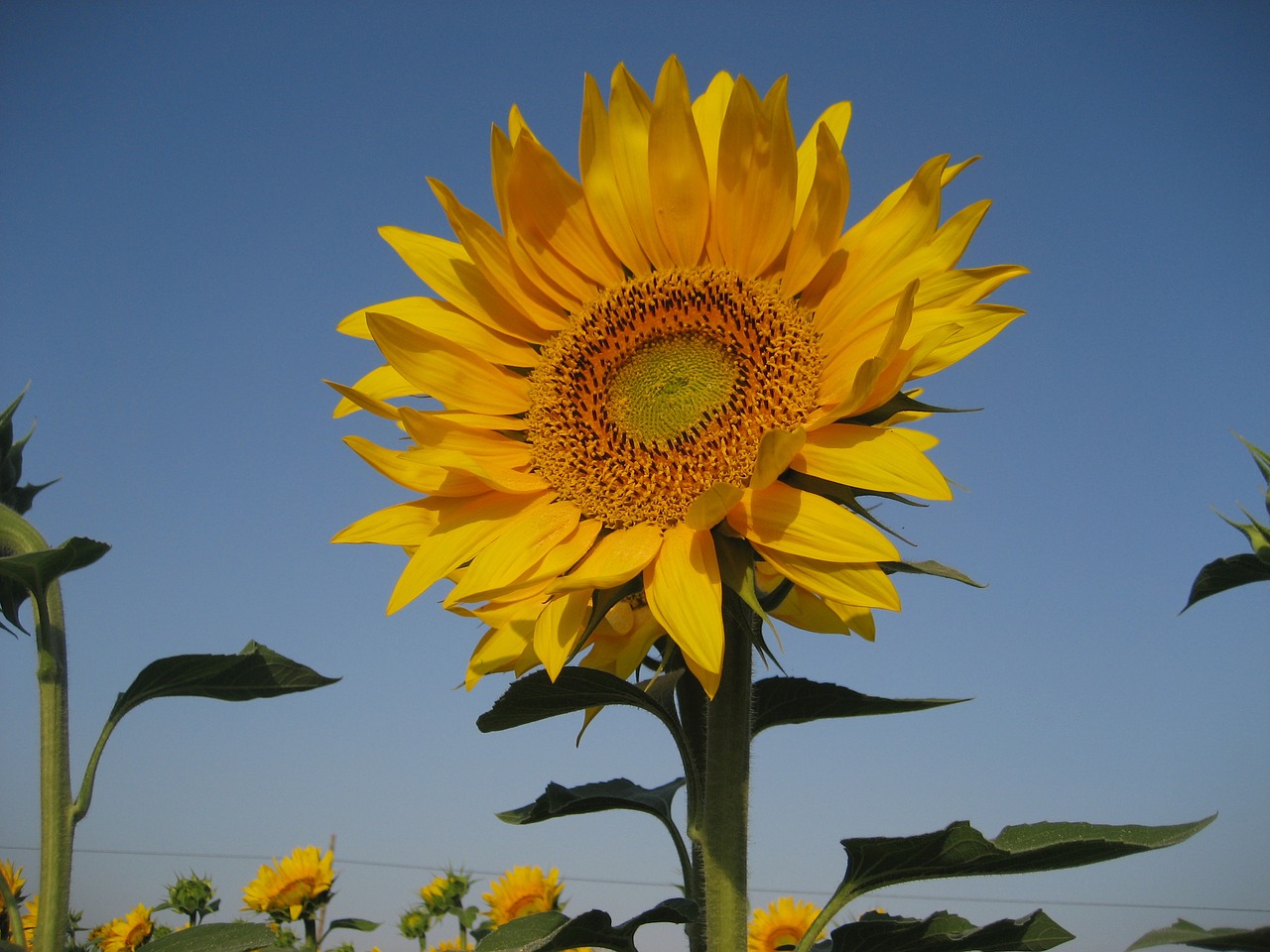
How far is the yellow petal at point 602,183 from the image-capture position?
202 cm

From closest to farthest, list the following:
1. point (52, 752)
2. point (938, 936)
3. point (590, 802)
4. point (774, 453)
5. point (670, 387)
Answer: point (774, 453), point (938, 936), point (670, 387), point (590, 802), point (52, 752)

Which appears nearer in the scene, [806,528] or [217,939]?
[806,528]

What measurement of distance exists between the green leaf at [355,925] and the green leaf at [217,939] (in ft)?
5.94

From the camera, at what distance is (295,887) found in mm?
4184

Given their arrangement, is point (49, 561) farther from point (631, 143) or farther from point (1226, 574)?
point (1226, 574)

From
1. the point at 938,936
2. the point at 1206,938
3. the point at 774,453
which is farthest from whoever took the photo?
the point at 938,936

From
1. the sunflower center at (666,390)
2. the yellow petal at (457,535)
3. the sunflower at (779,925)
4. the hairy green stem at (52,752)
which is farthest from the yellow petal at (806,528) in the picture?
the sunflower at (779,925)

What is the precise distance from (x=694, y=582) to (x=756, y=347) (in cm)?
54

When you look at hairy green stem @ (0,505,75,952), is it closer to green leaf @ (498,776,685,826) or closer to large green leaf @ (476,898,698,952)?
green leaf @ (498,776,685,826)

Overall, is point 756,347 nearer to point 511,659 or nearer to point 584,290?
point 584,290

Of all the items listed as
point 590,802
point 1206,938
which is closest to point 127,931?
point 590,802

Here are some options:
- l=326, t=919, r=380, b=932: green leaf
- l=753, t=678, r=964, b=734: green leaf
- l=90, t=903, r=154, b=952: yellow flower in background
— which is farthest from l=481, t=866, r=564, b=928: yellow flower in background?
l=753, t=678, r=964, b=734: green leaf

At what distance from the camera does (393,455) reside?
196 centimetres

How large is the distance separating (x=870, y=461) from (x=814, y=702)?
593 millimetres
